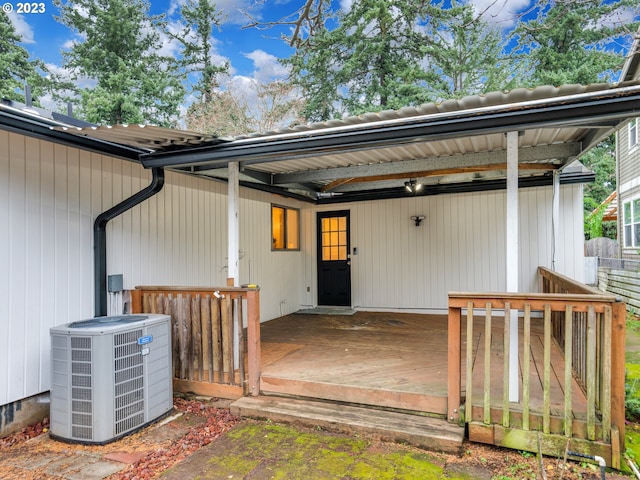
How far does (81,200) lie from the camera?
3.56 m

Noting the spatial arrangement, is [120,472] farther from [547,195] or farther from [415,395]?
[547,195]

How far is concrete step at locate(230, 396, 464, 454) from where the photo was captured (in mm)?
2682

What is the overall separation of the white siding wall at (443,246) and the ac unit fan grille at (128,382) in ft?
15.2

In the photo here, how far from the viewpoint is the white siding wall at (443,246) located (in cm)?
601

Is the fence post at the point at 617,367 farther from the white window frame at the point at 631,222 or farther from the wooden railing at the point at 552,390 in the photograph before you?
the white window frame at the point at 631,222

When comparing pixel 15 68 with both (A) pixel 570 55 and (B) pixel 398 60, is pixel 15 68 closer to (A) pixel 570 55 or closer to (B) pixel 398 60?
(B) pixel 398 60

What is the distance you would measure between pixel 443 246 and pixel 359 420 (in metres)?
4.40

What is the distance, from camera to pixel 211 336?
12.1 feet

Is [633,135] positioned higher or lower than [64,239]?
higher

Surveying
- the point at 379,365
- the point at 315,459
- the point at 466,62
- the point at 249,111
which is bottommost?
the point at 315,459

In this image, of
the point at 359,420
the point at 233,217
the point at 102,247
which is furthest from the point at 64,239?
the point at 359,420

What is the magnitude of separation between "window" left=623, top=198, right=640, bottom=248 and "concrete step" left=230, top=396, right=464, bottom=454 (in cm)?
930

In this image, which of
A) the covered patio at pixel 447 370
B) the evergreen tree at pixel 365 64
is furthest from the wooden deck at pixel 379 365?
the evergreen tree at pixel 365 64

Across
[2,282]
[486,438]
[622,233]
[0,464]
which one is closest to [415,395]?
[486,438]
